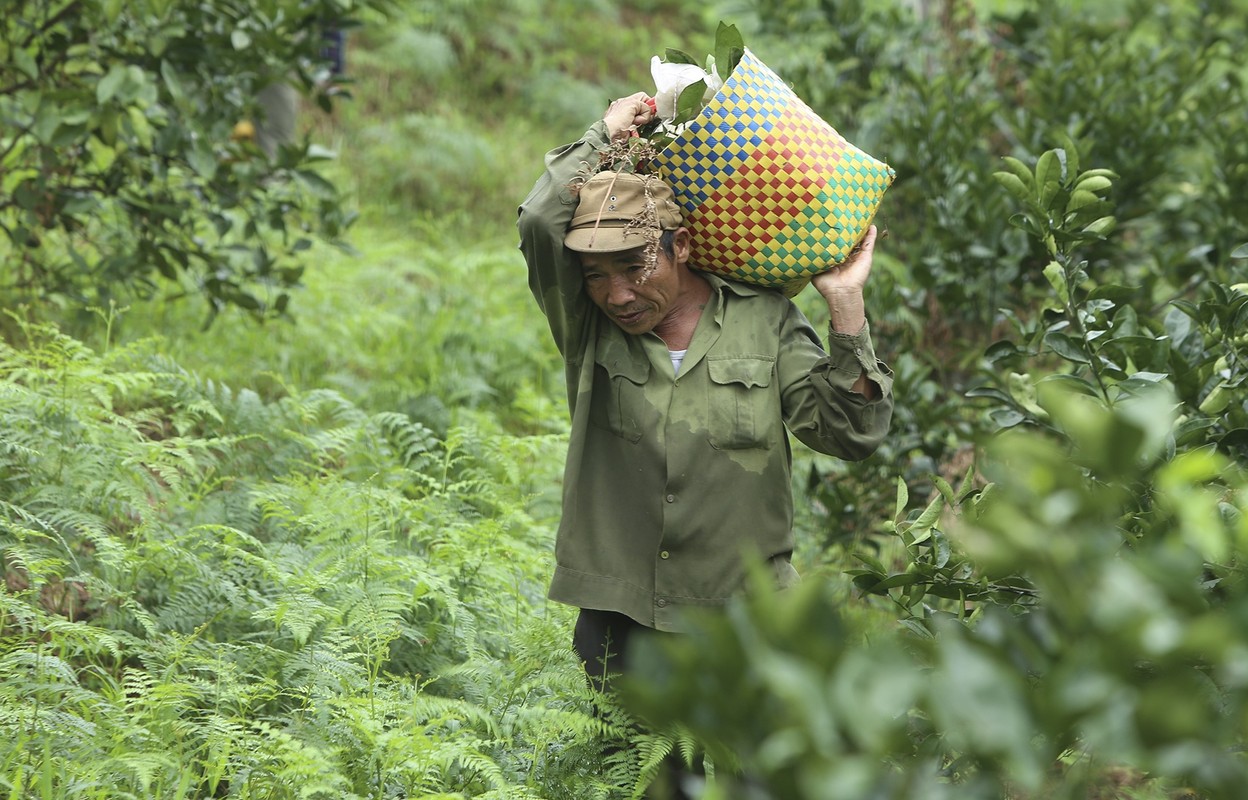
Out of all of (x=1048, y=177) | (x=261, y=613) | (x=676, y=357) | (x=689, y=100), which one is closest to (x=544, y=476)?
(x=261, y=613)

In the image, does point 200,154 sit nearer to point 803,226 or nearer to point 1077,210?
point 803,226

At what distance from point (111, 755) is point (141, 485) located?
4.46 feet

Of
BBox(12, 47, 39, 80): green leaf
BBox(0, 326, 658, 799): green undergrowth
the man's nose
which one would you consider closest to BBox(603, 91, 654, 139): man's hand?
the man's nose

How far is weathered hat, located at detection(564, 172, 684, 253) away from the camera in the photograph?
308cm

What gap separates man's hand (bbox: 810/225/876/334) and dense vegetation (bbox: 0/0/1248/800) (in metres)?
0.46

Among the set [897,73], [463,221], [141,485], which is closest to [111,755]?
[141,485]

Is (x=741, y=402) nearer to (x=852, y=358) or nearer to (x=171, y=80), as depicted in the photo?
(x=852, y=358)

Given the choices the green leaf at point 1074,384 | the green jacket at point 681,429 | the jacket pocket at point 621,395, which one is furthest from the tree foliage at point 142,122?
the green leaf at point 1074,384

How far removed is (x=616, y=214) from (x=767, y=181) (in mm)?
422

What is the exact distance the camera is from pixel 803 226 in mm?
3184

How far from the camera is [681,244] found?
3.29 m

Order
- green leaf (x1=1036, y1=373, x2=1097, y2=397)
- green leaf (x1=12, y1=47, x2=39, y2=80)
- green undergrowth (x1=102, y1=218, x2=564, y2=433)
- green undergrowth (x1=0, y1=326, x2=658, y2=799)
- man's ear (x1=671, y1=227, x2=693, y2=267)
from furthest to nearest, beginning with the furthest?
green undergrowth (x1=102, y1=218, x2=564, y2=433) < green leaf (x1=12, y1=47, x2=39, y2=80) < man's ear (x1=671, y1=227, x2=693, y2=267) < green undergrowth (x1=0, y1=326, x2=658, y2=799) < green leaf (x1=1036, y1=373, x2=1097, y2=397)

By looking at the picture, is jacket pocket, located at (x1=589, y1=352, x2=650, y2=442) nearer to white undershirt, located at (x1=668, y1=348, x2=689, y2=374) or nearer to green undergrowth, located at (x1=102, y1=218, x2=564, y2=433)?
white undershirt, located at (x1=668, y1=348, x2=689, y2=374)

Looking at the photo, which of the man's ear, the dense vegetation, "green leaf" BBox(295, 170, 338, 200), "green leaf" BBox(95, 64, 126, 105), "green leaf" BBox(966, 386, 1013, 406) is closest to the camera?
the dense vegetation
